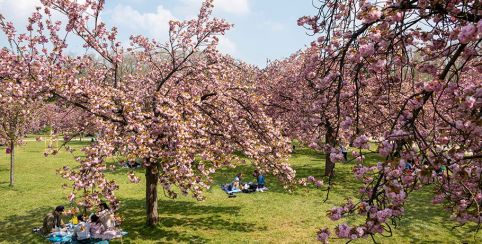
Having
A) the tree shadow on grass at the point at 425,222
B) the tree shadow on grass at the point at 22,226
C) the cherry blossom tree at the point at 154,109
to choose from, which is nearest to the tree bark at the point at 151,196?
the cherry blossom tree at the point at 154,109

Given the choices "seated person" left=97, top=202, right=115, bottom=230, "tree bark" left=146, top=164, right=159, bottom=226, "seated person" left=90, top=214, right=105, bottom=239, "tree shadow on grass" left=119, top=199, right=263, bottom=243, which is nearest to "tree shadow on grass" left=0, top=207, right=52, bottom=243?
"seated person" left=90, top=214, right=105, bottom=239

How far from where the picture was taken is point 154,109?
1222 centimetres

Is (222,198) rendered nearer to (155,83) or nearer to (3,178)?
(155,83)

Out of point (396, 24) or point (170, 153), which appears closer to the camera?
point (396, 24)

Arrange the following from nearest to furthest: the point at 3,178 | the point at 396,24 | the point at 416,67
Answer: the point at 396,24 < the point at 416,67 < the point at 3,178

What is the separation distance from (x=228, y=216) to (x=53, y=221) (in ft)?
22.1

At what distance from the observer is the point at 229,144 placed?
565 inches

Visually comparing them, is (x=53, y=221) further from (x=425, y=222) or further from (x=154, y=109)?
(x=425, y=222)

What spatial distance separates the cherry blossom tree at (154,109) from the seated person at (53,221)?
0.80 metres

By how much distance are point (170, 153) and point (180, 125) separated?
2.84ft

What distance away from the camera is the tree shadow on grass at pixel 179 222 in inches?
528

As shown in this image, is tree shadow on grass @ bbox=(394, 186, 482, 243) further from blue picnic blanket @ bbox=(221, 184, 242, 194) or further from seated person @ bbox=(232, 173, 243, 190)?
blue picnic blanket @ bbox=(221, 184, 242, 194)

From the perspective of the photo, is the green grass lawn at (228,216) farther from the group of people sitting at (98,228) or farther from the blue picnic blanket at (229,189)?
the group of people sitting at (98,228)

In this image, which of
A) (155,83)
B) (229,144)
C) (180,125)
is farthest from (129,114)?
(155,83)
